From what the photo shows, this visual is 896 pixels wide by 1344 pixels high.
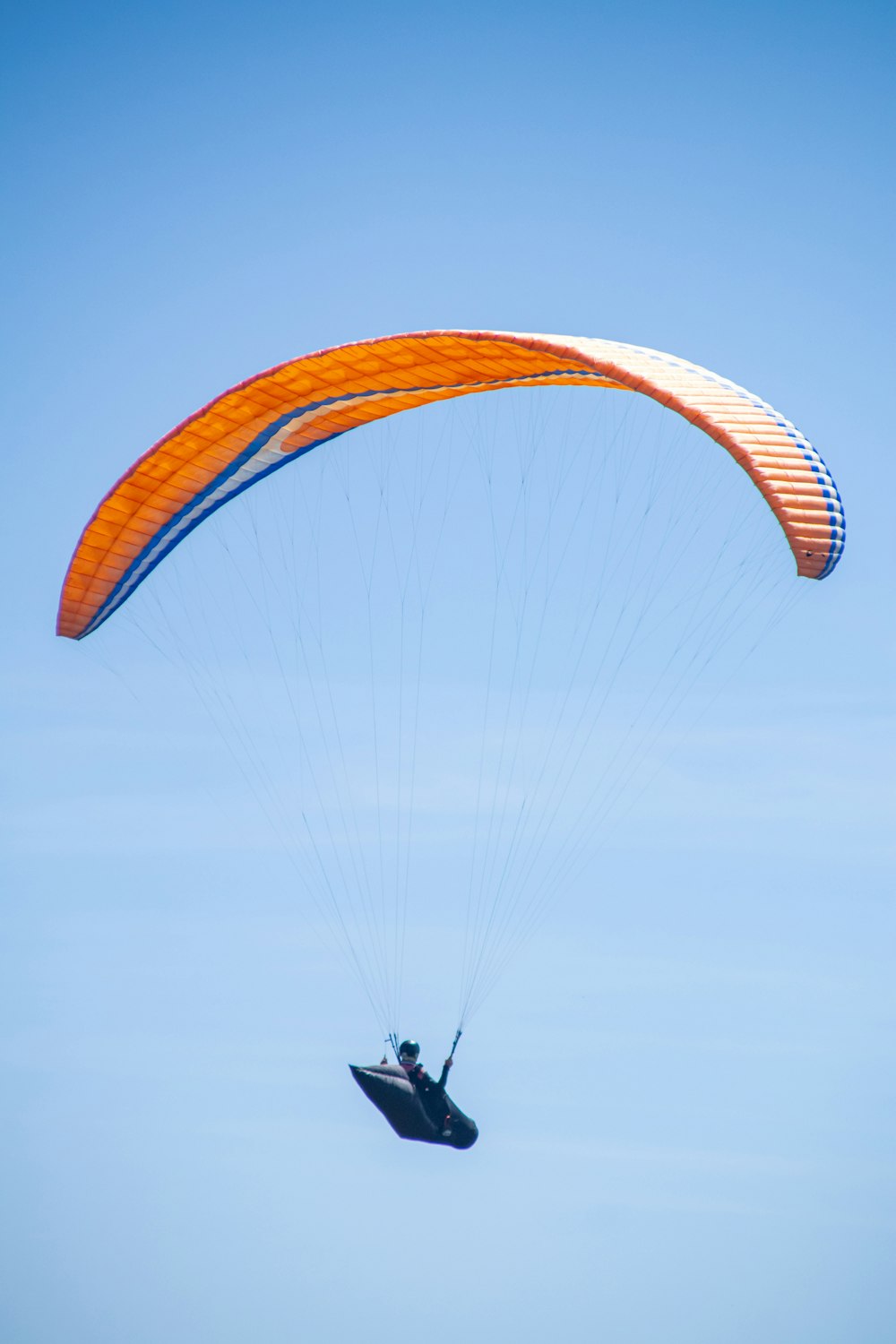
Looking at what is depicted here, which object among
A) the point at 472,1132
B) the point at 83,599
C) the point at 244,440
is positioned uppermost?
the point at 244,440

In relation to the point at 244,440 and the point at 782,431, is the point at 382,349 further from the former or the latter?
the point at 782,431

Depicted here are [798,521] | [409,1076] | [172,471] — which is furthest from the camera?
[172,471]

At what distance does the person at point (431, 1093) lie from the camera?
1016 inches

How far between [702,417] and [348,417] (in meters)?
5.58

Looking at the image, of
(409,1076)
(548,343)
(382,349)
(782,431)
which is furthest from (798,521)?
(409,1076)

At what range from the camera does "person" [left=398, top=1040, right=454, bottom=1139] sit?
25.8 metres

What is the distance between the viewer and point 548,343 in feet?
84.0

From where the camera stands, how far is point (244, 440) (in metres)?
28.6

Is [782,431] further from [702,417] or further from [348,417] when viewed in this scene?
[348,417]

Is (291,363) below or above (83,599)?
above

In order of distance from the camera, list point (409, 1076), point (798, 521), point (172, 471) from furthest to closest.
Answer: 1. point (172, 471)
2. point (409, 1076)
3. point (798, 521)

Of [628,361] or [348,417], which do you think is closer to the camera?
[628,361]

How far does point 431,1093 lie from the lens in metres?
25.9

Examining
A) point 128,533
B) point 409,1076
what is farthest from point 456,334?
point 409,1076
